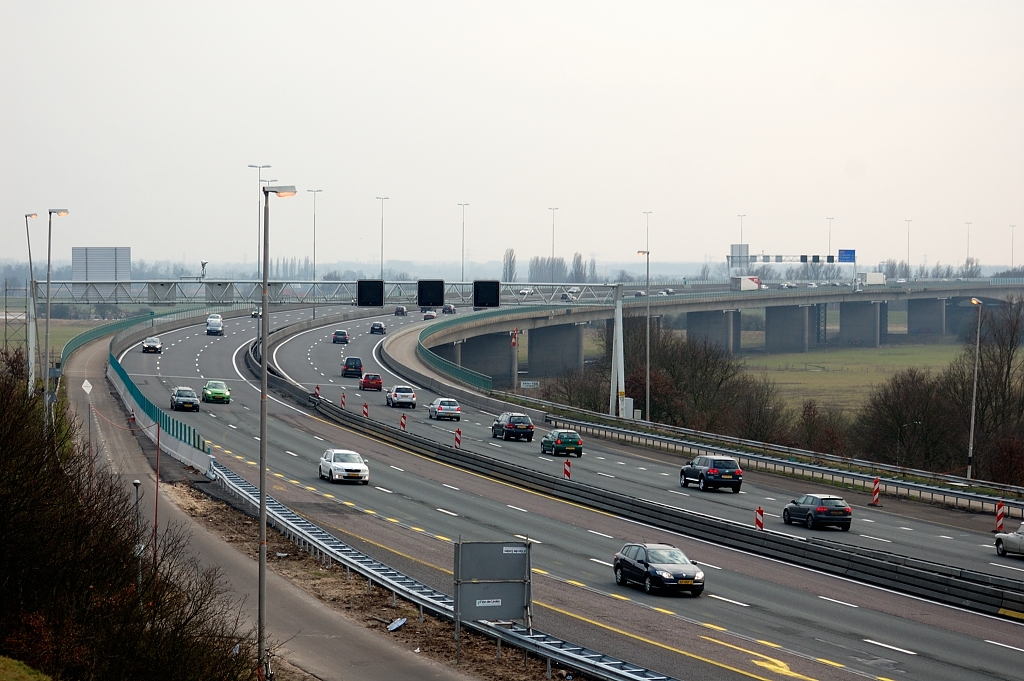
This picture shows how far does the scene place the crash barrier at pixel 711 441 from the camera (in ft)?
171

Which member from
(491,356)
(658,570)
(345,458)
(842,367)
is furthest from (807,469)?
(842,367)

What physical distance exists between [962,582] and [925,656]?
625 centimetres

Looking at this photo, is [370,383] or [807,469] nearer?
[807,469]

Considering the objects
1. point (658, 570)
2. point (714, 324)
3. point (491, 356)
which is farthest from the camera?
point (714, 324)

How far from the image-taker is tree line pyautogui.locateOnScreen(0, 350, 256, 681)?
19.9 m

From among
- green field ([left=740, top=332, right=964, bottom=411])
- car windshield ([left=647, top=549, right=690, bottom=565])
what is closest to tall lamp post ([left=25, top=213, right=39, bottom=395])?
car windshield ([left=647, top=549, right=690, bottom=565])

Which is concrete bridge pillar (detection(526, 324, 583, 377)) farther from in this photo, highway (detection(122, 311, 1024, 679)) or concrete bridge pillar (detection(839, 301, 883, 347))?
highway (detection(122, 311, 1024, 679))

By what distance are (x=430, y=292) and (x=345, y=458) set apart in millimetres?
15967

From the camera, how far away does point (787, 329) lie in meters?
187

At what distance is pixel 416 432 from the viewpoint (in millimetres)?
67562

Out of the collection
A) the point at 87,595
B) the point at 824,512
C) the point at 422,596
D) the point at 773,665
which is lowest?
the point at 824,512

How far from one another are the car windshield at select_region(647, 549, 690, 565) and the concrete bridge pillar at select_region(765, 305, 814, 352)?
15778 cm

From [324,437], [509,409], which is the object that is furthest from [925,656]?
[509,409]

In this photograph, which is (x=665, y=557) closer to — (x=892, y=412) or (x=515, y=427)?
(x=515, y=427)
